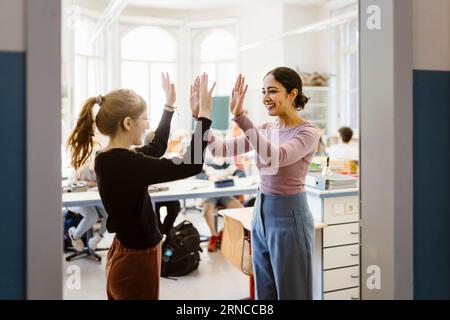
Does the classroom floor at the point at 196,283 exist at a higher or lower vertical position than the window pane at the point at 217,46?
lower

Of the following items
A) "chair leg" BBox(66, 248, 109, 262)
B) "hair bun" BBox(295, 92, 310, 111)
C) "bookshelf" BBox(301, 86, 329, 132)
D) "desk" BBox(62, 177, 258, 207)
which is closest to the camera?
"hair bun" BBox(295, 92, 310, 111)

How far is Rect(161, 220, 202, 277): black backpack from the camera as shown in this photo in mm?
3232

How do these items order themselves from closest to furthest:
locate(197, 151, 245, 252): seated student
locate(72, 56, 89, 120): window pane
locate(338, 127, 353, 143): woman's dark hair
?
1. locate(197, 151, 245, 252): seated student
2. locate(338, 127, 353, 143): woman's dark hair
3. locate(72, 56, 89, 120): window pane

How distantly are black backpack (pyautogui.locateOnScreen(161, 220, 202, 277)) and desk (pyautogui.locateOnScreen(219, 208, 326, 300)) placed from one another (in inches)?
26.6

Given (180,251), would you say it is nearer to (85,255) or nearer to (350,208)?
(85,255)

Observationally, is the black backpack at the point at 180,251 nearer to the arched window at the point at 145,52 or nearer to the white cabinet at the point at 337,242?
the white cabinet at the point at 337,242

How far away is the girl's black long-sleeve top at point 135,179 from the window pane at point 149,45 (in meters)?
6.21

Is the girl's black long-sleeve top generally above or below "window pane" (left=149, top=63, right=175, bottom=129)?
below

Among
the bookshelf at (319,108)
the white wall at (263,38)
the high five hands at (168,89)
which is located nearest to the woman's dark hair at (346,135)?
the bookshelf at (319,108)

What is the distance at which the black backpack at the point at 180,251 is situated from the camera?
10.6 ft

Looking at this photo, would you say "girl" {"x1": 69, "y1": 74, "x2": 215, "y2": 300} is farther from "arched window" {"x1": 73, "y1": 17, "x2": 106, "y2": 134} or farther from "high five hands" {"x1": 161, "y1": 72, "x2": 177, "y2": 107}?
"arched window" {"x1": 73, "y1": 17, "x2": 106, "y2": 134}
